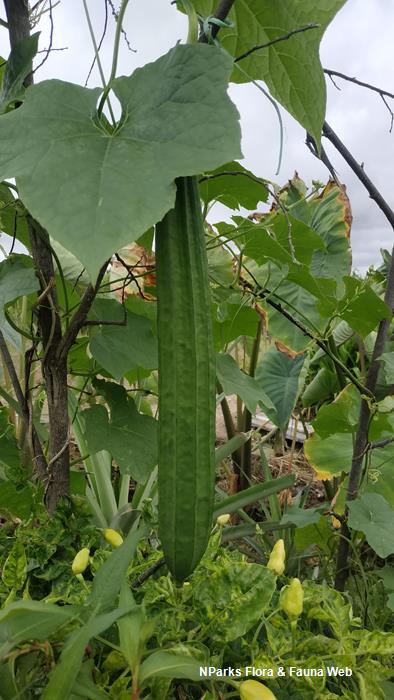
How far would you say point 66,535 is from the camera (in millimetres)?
715

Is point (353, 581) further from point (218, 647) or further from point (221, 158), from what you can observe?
point (221, 158)

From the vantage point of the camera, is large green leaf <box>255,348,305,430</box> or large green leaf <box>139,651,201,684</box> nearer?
large green leaf <box>139,651,201,684</box>

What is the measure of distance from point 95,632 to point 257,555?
3.64 feet

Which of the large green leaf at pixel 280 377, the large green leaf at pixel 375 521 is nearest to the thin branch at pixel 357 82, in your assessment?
the large green leaf at pixel 375 521

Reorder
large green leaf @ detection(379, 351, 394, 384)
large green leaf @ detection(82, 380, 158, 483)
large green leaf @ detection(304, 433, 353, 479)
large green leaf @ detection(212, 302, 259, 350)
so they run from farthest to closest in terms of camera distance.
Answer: large green leaf @ detection(304, 433, 353, 479), large green leaf @ detection(212, 302, 259, 350), large green leaf @ detection(379, 351, 394, 384), large green leaf @ detection(82, 380, 158, 483)

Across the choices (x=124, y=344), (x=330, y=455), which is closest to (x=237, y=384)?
(x=124, y=344)

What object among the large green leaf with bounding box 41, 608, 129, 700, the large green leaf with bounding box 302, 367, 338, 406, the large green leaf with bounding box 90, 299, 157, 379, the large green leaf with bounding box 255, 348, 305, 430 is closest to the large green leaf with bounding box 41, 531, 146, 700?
the large green leaf with bounding box 41, 608, 129, 700

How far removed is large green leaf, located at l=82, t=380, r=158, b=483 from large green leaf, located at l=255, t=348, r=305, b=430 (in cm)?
96

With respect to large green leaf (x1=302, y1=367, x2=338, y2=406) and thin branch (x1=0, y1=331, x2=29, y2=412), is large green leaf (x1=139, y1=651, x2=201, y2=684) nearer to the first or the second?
thin branch (x1=0, y1=331, x2=29, y2=412)

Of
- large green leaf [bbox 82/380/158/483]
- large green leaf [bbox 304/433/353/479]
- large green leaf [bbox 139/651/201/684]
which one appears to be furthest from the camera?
large green leaf [bbox 304/433/353/479]

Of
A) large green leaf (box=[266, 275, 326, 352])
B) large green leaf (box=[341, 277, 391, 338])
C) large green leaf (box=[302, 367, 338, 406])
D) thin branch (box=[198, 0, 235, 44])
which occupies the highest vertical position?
thin branch (box=[198, 0, 235, 44])

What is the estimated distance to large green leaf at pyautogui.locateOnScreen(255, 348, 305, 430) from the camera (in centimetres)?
170

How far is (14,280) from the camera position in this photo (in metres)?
0.59

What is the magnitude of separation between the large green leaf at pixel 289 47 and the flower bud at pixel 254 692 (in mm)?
571
